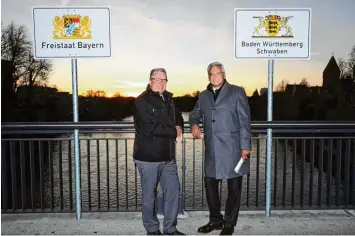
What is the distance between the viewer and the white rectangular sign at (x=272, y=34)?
4.01m

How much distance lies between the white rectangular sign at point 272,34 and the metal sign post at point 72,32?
1.51 meters

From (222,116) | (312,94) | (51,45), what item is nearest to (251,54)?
(222,116)

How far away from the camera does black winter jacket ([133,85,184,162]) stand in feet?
10.8

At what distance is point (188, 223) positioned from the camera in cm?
393

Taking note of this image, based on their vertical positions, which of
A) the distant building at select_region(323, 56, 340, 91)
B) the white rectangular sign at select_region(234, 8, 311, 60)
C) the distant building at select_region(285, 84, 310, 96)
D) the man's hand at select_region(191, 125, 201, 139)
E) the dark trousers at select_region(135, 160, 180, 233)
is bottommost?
the dark trousers at select_region(135, 160, 180, 233)

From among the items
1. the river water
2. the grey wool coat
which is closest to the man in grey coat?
the grey wool coat

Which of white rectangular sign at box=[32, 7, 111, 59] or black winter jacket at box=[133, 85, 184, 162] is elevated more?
white rectangular sign at box=[32, 7, 111, 59]

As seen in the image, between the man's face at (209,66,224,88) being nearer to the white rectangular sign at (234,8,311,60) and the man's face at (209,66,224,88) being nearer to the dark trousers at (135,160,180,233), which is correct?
the white rectangular sign at (234,8,311,60)

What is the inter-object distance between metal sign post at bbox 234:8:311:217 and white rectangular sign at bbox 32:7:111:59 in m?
1.51

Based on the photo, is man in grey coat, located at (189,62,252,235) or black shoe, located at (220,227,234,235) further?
black shoe, located at (220,227,234,235)

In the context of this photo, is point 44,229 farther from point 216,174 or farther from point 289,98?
point 289,98

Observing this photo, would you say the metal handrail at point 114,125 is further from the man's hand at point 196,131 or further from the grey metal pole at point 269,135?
the man's hand at point 196,131

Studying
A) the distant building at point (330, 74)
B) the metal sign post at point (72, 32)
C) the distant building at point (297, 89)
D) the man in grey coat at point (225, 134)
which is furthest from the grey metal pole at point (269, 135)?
the distant building at point (297, 89)

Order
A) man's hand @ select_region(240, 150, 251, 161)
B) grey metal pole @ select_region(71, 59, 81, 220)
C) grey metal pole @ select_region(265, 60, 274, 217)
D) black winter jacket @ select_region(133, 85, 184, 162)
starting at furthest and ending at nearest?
grey metal pole @ select_region(265, 60, 274, 217), grey metal pole @ select_region(71, 59, 81, 220), man's hand @ select_region(240, 150, 251, 161), black winter jacket @ select_region(133, 85, 184, 162)
